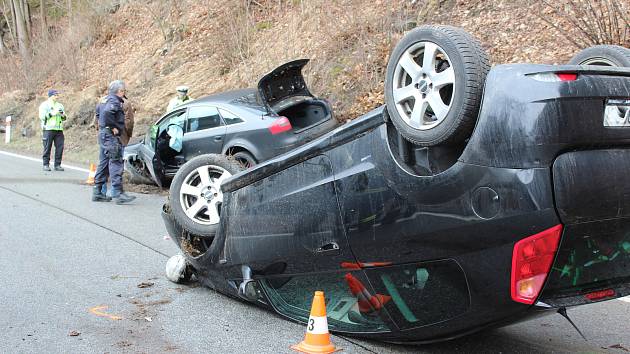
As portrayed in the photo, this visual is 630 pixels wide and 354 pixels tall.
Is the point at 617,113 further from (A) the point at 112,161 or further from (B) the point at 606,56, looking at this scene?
(A) the point at 112,161

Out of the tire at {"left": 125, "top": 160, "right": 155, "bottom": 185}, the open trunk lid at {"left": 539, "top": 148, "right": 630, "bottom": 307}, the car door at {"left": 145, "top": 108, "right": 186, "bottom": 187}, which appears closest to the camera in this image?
the open trunk lid at {"left": 539, "top": 148, "right": 630, "bottom": 307}

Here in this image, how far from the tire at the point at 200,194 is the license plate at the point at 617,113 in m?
2.73

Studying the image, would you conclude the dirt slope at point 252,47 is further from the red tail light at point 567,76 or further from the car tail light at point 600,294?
the red tail light at point 567,76

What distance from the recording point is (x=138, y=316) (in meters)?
4.82

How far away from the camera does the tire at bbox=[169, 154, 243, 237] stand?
497 centimetres

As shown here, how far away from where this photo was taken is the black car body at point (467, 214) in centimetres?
298

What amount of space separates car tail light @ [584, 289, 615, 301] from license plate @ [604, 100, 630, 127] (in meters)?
0.88

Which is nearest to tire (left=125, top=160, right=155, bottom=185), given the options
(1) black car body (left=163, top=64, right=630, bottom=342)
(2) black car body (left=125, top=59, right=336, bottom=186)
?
(2) black car body (left=125, top=59, right=336, bottom=186)

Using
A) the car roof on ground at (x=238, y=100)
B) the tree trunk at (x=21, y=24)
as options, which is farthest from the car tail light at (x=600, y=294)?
the tree trunk at (x=21, y=24)

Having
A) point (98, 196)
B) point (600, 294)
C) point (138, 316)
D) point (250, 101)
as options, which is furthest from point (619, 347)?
point (98, 196)

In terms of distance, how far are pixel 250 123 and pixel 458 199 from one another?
705 centimetres

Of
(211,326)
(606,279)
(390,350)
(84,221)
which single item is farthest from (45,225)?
(606,279)

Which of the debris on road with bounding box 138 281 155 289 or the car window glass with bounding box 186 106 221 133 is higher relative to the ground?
the car window glass with bounding box 186 106 221 133

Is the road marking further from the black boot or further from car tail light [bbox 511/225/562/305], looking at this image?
the black boot
